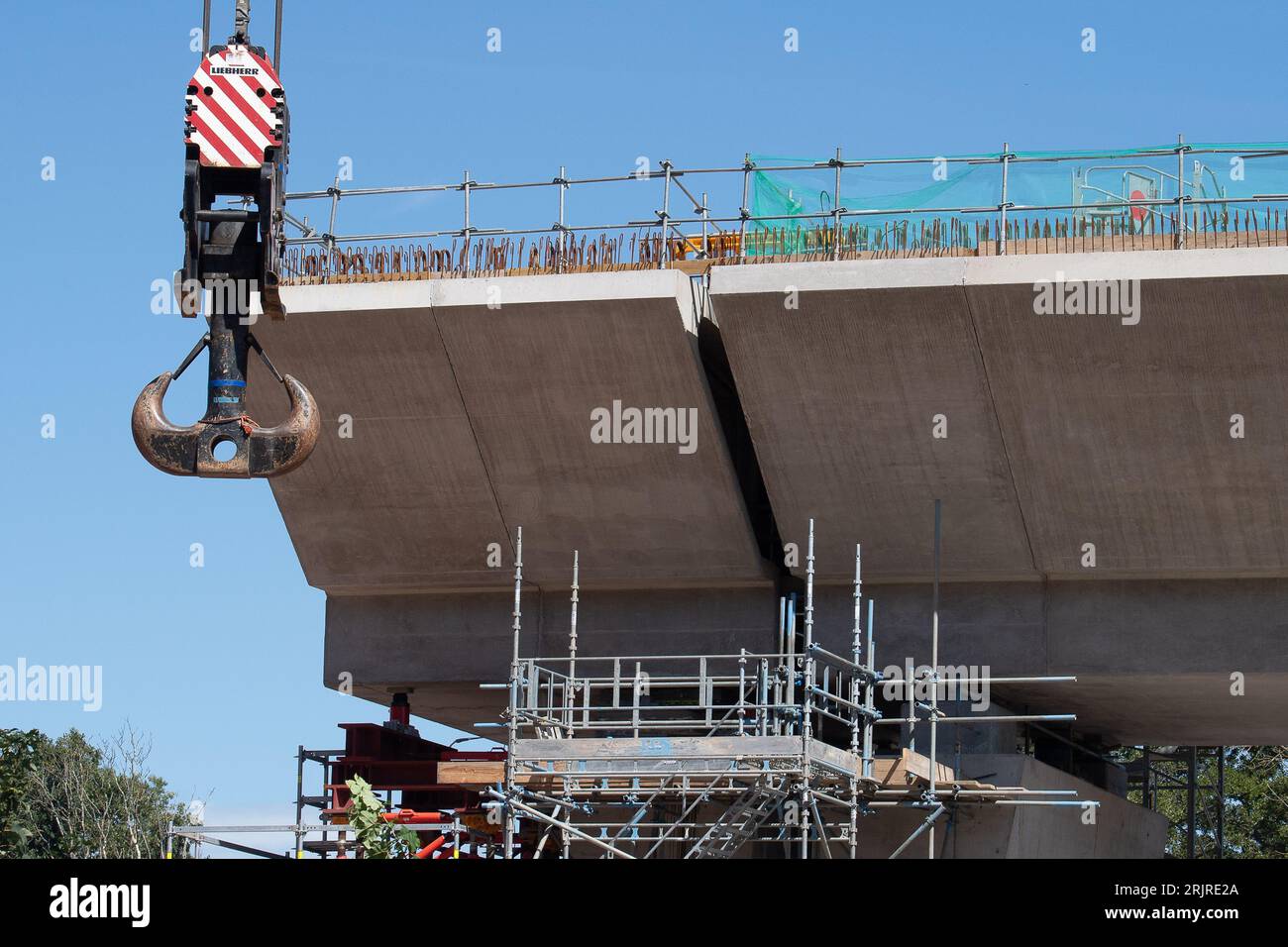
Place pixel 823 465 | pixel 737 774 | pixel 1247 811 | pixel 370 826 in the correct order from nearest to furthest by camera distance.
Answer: pixel 737 774, pixel 370 826, pixel 823 465, pixel 1247 811

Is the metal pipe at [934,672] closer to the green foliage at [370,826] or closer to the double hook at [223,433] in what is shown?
the green foliage at [370,826]

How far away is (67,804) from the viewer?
171 ft

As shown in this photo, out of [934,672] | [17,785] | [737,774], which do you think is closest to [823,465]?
[934,672]

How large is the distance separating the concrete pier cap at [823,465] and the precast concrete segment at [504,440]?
0.12 feet

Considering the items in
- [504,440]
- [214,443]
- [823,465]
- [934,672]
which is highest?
[504,440]

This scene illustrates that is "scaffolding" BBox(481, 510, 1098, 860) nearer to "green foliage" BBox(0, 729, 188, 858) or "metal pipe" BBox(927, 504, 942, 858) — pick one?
"metal pipe" BBox(927, 504, 942, 858)

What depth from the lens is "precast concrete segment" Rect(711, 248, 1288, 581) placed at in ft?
68.7

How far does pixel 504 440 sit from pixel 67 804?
107 ft

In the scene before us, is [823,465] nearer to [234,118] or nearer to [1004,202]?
[1004,202]

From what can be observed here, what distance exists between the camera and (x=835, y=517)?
2344 cm
